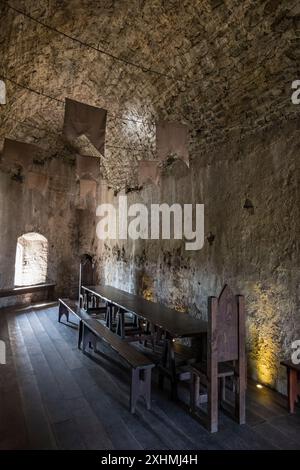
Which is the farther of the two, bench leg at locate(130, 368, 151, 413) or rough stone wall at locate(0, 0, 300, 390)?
rough stone wall at locate(0, 0, 300, 390)

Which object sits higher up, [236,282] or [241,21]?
[241,21]

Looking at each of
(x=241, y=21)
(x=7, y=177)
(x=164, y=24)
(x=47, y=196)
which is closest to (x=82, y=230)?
(x=47, y=196)

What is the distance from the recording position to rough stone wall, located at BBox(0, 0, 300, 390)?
3.87m

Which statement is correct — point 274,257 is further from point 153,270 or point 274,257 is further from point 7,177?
point 7,177

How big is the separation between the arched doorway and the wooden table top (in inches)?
160

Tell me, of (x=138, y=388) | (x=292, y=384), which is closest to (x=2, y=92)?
(x=138, y=388)

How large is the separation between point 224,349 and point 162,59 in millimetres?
4673

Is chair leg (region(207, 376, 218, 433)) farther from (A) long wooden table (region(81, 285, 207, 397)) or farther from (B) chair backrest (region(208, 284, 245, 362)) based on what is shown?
(A) long wooden table (region(81, 285, 207, 397))

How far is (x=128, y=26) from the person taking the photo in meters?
4.71

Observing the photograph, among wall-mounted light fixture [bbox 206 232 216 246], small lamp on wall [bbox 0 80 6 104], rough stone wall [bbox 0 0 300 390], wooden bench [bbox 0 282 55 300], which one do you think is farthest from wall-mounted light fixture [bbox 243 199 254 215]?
wooden bench [bbox 0 282 55 300]

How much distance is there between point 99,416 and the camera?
3.15m

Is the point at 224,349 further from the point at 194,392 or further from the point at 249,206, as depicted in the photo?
the point at 249,206

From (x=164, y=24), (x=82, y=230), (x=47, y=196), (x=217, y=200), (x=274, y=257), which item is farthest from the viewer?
(x=82, y=230)

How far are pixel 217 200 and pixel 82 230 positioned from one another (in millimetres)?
6725
